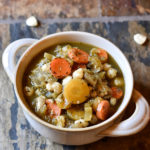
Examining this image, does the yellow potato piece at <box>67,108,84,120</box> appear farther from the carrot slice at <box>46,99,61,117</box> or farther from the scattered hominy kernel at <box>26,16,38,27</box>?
the scattered hominy kernel at <box>26,16,38,27</box>

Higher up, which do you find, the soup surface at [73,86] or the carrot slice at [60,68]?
the carrot slice at [60,68]

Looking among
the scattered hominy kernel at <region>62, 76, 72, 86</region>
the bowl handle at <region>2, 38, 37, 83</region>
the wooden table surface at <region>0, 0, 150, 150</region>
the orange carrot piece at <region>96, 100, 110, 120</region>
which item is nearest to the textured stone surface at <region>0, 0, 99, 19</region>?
the wooden table surface at <region>0, 0, 150, 150</region>

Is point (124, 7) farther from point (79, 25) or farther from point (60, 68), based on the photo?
point (60, 68)

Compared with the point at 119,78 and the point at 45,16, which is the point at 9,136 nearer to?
the point at 119,78

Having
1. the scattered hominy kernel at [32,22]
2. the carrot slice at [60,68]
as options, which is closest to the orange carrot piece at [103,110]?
the carrot slice at [60,68]

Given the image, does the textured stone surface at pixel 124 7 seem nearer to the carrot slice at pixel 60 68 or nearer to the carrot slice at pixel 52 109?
the carrot slice at pixel 60 68
